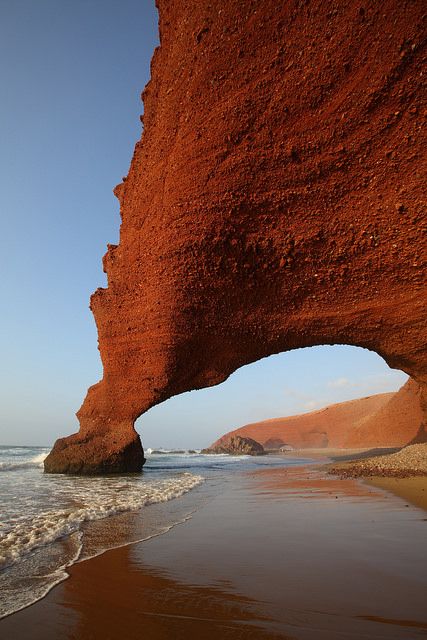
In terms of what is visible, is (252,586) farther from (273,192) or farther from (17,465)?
(17,465)

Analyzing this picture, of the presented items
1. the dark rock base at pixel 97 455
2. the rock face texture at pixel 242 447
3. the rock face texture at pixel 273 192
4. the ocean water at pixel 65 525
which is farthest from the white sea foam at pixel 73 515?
the rock face texture at pixel 242 447

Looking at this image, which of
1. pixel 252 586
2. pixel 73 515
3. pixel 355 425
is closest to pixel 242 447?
pixel 355 425

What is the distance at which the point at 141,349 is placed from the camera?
14188 millimetres

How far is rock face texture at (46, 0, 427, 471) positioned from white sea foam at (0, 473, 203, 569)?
565cm

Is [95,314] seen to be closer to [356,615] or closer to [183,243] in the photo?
[183,243]

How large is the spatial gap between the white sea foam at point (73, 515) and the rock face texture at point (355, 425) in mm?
21587

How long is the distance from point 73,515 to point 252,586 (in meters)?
3.55

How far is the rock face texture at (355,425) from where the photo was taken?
31.6m

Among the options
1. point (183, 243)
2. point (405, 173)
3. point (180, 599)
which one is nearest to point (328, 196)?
point (405, 173)

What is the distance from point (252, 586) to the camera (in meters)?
2.56

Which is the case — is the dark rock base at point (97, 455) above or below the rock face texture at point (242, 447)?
below

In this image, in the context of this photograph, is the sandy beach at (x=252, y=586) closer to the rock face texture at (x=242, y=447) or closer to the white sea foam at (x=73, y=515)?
the white sea foam at (x=73, y=515)

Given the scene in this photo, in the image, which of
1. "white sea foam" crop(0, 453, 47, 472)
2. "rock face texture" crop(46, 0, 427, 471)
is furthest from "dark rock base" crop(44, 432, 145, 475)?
"white sea foam" crop(0, 453, 47, 472)

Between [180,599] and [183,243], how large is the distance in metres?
10.2
